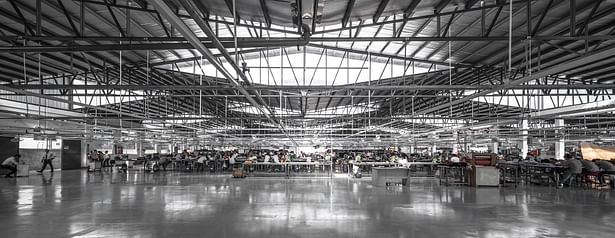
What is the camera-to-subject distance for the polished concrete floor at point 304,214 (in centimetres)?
559

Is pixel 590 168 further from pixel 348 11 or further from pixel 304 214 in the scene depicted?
pixel 304 214

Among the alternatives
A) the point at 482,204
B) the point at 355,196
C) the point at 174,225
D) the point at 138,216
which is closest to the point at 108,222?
the point at 138,216

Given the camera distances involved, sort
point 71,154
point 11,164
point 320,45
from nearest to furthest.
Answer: point 320,45 → point 11,164 → point 71,154

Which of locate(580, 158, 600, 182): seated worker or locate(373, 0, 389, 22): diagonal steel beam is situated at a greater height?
locate(373, 0, 389, 22): diagonal steel beam

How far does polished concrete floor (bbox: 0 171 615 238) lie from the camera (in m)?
5.59

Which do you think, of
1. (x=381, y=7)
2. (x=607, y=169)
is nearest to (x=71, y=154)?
(x=381, y=7)

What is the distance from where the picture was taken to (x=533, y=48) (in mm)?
12500

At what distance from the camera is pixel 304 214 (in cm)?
697

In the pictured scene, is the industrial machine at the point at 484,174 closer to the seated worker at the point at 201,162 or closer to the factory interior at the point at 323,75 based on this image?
the factory interior at the point at 323,75

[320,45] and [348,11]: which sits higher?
[320,45]

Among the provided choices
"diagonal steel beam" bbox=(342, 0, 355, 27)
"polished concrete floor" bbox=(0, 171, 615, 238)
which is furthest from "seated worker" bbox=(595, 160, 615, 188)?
"diagonal steel beam" bbox=(342, 0, 355, 27)

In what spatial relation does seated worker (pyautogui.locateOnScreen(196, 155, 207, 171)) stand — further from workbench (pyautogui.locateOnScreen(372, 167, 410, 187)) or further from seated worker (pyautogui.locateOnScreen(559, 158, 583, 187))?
seated worker (pyautogui.locateOnScreen(559, 158, 583, 187))

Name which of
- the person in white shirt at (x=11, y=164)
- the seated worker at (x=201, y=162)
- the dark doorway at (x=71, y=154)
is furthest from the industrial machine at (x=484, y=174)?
the dark doorway at (x=71, y=154)

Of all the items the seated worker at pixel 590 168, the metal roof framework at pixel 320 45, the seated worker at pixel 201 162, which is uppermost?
the metal roof framework at pixel 320 45
